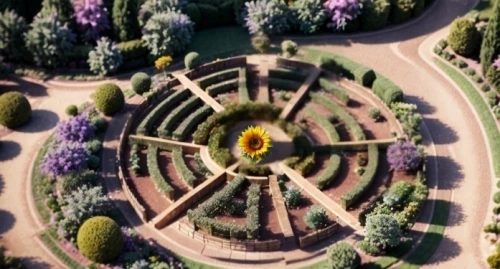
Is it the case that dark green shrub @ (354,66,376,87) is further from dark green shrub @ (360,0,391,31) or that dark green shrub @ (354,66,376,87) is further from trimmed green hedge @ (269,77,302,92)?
dark green shrub @ (360,0,391,31)

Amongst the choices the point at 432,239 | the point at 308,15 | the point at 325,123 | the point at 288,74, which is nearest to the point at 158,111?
the point at 288,74

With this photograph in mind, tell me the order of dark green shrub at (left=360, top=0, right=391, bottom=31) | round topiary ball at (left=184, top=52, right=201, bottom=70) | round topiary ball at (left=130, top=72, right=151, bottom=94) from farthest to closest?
1. dark green shrub at (left=360, top=0, right=391, bottom=31)
2. round topiary ball at (left=184, top=52, right=201, bottom=70)
3. round topiary ball at (left=130, top=72, right=151, bottom=94)

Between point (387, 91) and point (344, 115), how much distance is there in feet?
14.4

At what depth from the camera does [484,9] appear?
208ft

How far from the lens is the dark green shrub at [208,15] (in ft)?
209

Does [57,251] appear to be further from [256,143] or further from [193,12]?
[193,12]

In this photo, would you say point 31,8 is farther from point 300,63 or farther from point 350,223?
point 350,223

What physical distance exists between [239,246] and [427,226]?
44.0 ft

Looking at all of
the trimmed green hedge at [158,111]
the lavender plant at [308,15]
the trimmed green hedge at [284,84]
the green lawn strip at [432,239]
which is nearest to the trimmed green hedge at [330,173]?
the green lawn strip at [432,239]

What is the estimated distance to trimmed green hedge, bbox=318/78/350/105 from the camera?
2153 inches

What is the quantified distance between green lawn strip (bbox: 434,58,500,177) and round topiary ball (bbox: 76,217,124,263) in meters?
29.0

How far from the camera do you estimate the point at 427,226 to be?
143ft

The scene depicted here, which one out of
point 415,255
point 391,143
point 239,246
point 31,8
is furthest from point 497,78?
point 31,8

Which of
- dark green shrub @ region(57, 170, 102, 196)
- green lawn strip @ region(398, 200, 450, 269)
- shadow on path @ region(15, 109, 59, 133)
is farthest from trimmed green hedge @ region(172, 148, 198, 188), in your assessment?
green lawn strip @ region(398, 200, 450, 269)
